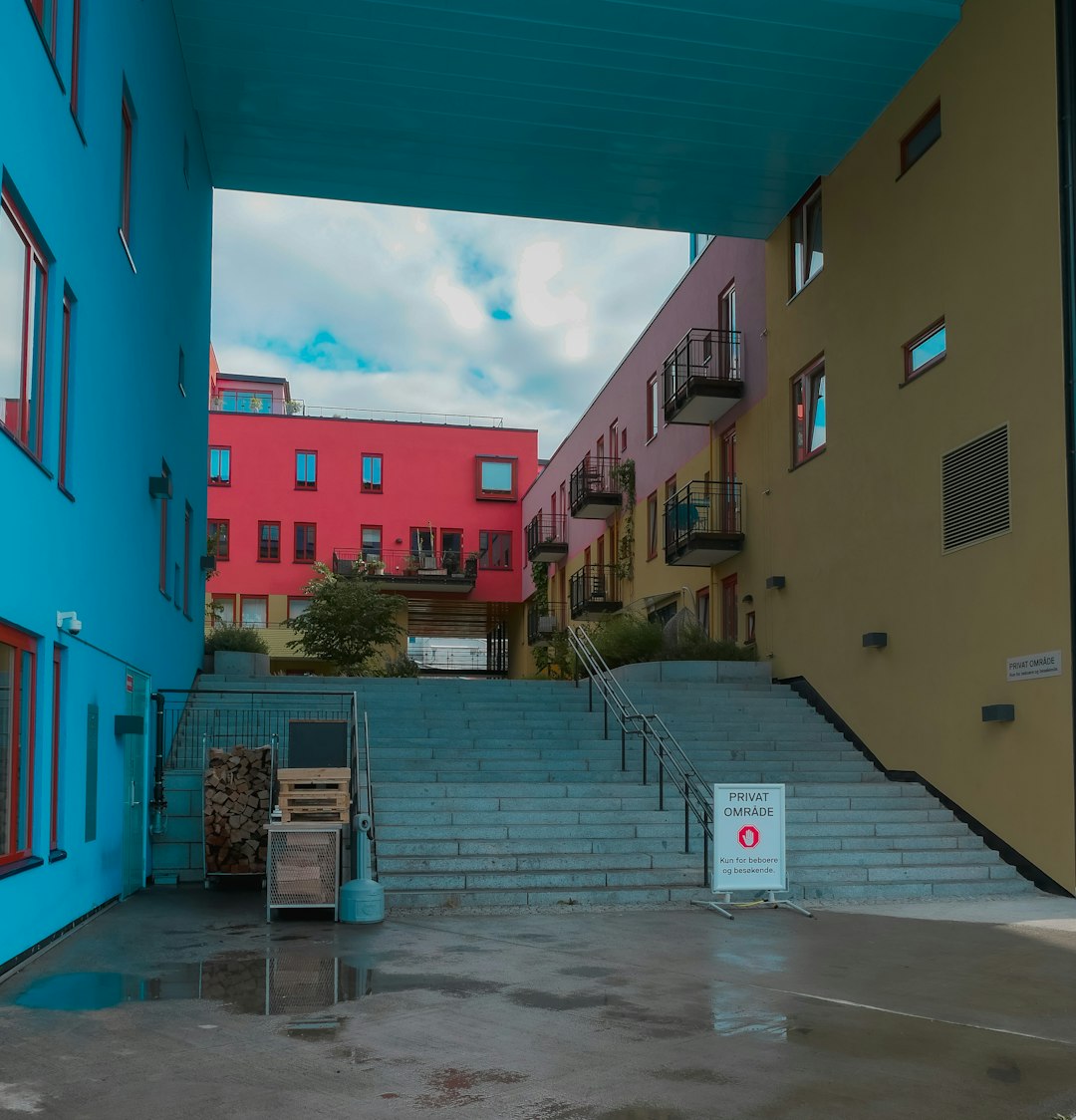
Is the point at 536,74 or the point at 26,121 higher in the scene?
the point at 536,74

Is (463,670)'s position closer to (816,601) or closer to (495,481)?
(495,481)

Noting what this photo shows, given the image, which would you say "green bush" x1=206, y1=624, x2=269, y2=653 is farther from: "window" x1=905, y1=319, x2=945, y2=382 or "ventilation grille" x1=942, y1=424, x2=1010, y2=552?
"ventilation grille" x1=942, y1=424, x2=1010, y2=552

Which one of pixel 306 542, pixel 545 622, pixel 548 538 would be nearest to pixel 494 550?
pixel 548 538

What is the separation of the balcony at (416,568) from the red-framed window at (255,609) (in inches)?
96.2

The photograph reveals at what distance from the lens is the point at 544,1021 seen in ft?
20.1

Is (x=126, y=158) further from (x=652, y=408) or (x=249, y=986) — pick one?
(x=652, y=408)

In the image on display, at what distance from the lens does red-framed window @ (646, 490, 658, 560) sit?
26281mm

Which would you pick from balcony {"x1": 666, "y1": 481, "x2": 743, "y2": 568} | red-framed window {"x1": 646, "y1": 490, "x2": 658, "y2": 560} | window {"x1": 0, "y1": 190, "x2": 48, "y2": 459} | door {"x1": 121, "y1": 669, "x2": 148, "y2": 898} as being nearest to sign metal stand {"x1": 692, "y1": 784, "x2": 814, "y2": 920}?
door {"x1": 121, "y1": 669, "x2": 148, "y2": 898}

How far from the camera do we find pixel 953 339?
13.9 meters

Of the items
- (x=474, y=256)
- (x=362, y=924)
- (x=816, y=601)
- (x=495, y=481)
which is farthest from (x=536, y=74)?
(x=474, y=256)

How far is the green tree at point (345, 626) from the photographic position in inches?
1121

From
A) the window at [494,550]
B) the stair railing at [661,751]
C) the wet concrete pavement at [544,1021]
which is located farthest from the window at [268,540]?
the wet concrete pavement at [544,1021]

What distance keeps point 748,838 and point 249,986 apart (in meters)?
4.68

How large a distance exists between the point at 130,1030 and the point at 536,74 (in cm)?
1285
